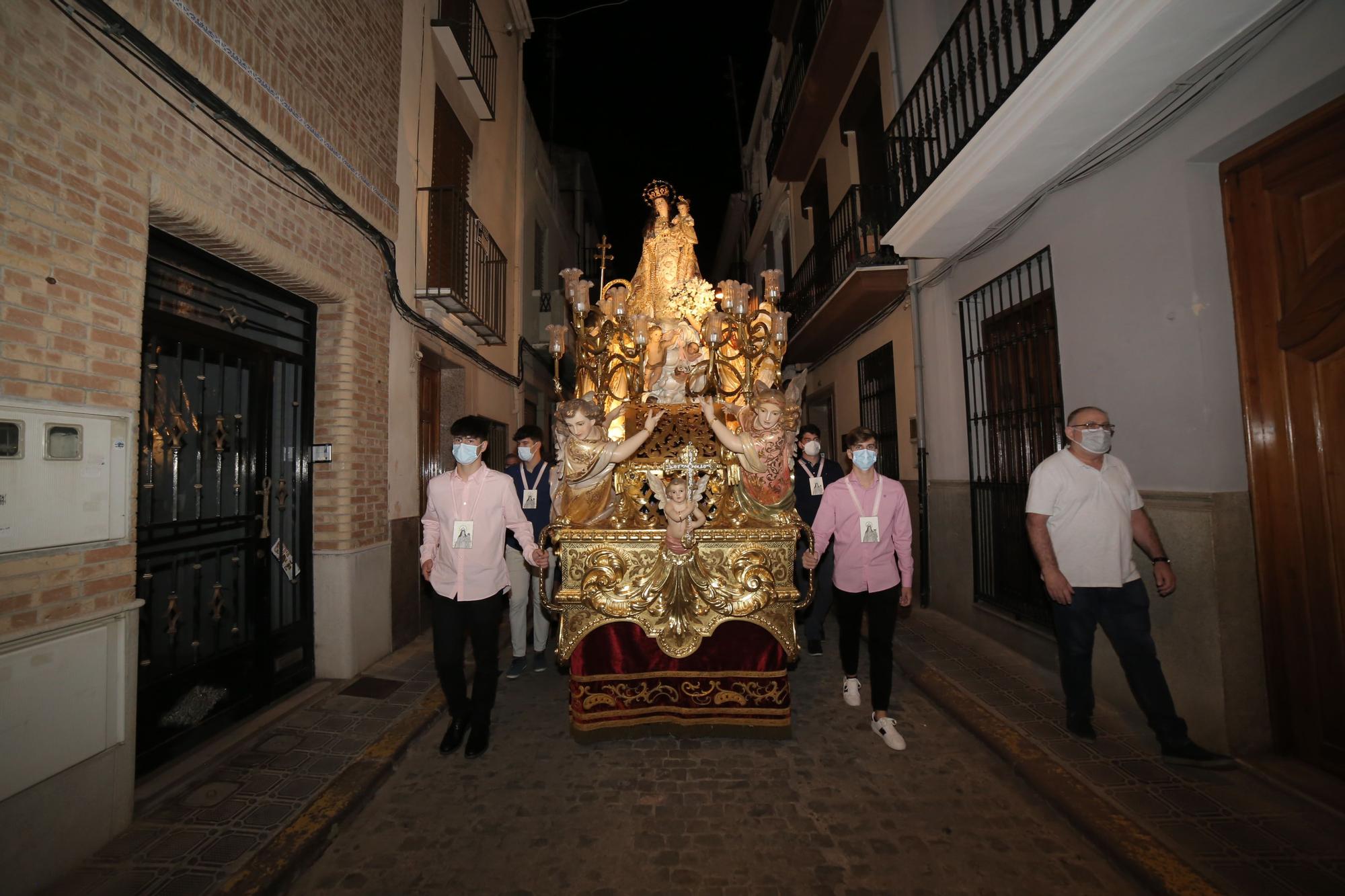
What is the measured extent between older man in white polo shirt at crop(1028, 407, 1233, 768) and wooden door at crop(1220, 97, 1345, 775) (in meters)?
0.44

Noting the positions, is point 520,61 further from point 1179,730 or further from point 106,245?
point 1179,730

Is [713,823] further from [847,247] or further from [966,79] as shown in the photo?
[847,247]

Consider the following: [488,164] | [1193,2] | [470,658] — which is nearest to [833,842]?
[470,658]

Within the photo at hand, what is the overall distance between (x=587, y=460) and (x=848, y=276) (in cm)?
483

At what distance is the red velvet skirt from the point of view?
10.8 ft

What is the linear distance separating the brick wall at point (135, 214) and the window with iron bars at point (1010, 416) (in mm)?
5370

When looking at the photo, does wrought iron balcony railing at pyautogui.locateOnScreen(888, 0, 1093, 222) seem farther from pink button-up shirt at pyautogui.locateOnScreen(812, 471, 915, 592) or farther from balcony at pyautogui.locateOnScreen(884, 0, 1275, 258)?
pink button-up shirt at pyautogui.locateOnScreen(812, 471, 915, 592)

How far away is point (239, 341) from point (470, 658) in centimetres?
296

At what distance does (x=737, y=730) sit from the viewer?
3.32 m

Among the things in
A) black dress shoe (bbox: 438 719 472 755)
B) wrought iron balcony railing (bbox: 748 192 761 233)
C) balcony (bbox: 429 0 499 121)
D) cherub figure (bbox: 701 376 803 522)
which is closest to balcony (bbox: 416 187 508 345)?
balcony (bbox: 429 0 499 121)

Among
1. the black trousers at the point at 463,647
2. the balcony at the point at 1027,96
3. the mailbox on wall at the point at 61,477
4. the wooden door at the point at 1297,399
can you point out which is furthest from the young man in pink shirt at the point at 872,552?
the mailbox on wall at the point at 61,477

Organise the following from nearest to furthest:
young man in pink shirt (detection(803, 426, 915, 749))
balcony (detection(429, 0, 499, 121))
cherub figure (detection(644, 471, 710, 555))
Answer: cherub figure (detection(644, 471, 710, 555))
young man in pink shirt (detection(803, 426, 915, 749))
balcony (detection(429, 0, 499, 121))

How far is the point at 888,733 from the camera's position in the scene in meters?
3.24

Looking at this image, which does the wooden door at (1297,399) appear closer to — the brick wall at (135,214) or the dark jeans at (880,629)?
the dark jeans at (880,629)
